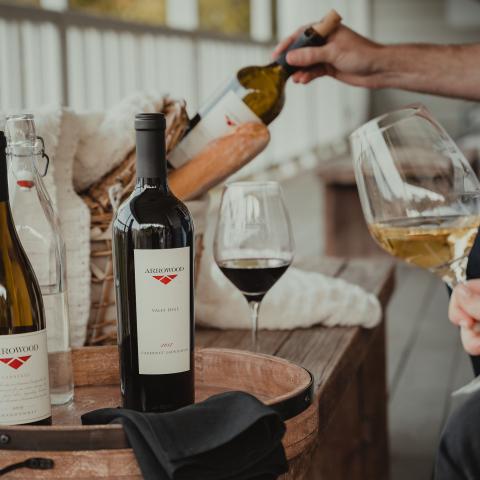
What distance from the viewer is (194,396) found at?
98 centimetres

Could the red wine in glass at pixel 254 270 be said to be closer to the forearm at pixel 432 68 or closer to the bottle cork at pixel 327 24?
the bottle cork at pixel 327 24

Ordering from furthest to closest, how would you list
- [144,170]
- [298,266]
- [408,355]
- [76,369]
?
1. [408,355]
2. [298,266]
3. [76,369]
4. [144,170]

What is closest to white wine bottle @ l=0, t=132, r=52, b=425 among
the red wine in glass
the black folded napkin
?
the black folded napkin

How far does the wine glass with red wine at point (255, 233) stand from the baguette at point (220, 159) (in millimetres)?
137

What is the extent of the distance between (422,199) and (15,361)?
0.48m

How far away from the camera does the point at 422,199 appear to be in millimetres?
1052

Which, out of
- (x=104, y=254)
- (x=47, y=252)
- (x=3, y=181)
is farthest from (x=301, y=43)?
(x=3, y=181)

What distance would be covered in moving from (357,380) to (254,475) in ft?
4.07

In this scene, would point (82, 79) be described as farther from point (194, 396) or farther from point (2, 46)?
point (194, 396)

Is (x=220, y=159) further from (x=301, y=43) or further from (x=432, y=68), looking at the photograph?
(x=432, y=68)

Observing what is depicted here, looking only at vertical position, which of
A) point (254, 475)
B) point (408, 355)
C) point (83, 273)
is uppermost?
point (83, 273)

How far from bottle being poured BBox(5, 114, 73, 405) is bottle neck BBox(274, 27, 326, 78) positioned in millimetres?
605

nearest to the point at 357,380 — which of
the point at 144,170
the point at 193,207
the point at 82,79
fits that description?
the point at 193,207

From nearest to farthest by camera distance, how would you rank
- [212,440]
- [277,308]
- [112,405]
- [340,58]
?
[212,440] → [112,405] → [277,308] → [340,58]
